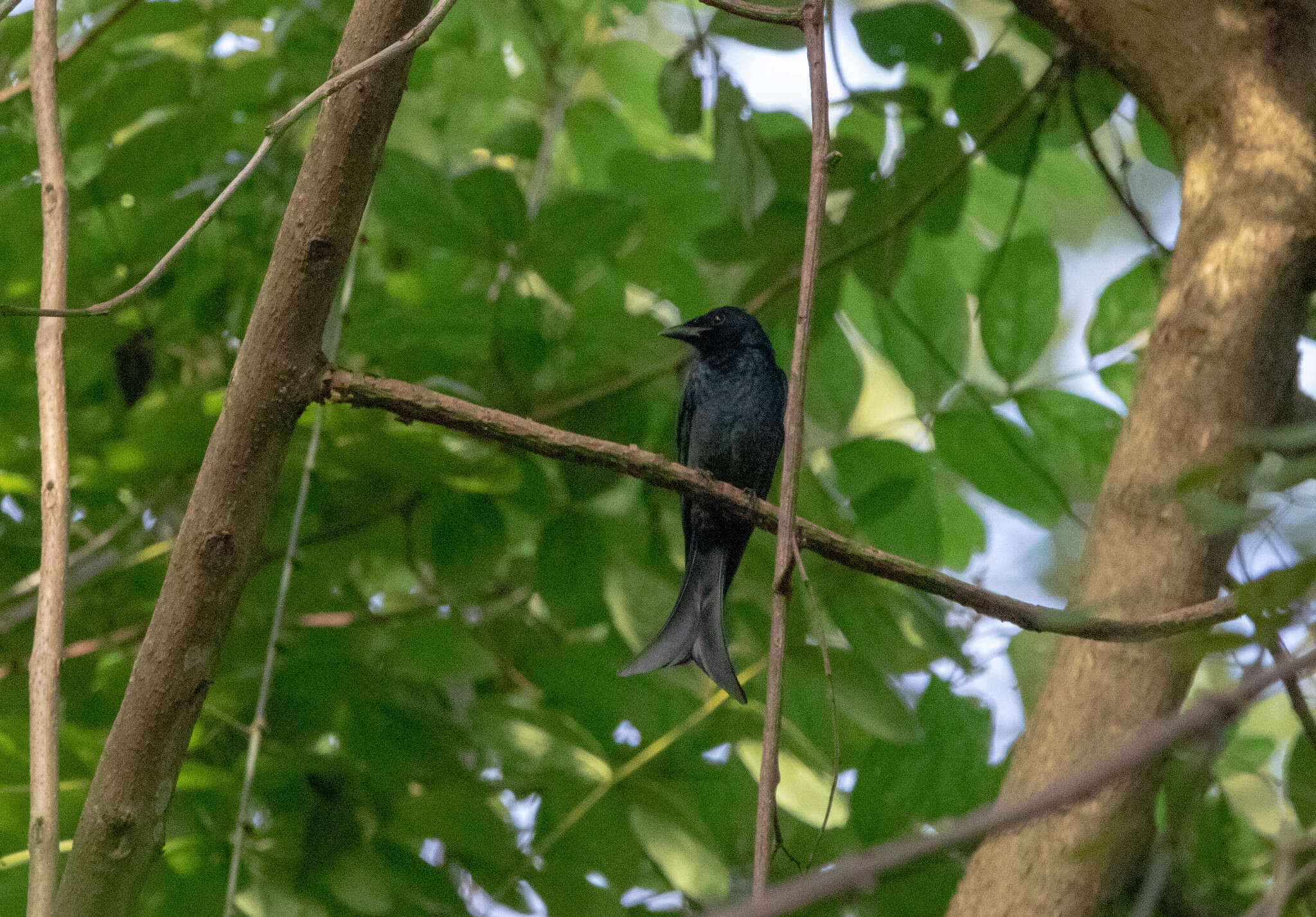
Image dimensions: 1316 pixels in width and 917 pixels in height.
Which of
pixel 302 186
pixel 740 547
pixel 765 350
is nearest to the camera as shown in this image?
pixel 302 186

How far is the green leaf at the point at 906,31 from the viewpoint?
2789mm

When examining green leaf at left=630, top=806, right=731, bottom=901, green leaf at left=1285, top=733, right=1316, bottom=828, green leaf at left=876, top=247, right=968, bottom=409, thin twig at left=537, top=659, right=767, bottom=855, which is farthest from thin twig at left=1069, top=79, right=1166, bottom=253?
green leaf at left=630, top=806, right=731, bottom=901

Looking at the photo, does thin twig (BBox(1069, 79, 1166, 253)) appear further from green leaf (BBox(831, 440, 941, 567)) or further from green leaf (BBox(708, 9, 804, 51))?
green leaf (BBox(831, 440, 941, 567))

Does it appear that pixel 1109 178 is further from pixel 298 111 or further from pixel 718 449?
pixel 298 111

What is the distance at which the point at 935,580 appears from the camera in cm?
161

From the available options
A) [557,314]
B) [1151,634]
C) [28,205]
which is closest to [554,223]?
[557,314]

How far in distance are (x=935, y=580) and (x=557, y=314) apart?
4.63 ft

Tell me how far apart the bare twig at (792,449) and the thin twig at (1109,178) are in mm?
1546

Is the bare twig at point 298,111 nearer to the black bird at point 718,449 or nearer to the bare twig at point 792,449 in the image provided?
the bare twig at point 792,449

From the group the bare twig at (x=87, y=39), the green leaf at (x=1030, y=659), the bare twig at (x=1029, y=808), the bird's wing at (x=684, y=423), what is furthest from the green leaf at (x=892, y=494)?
the bare twig at (x=87, y=39)

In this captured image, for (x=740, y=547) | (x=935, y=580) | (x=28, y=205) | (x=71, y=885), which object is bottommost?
(x=71, y=885)

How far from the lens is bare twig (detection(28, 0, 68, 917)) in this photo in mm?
1461

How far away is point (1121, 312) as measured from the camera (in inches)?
106

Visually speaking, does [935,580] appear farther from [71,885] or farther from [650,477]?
[71,885]
